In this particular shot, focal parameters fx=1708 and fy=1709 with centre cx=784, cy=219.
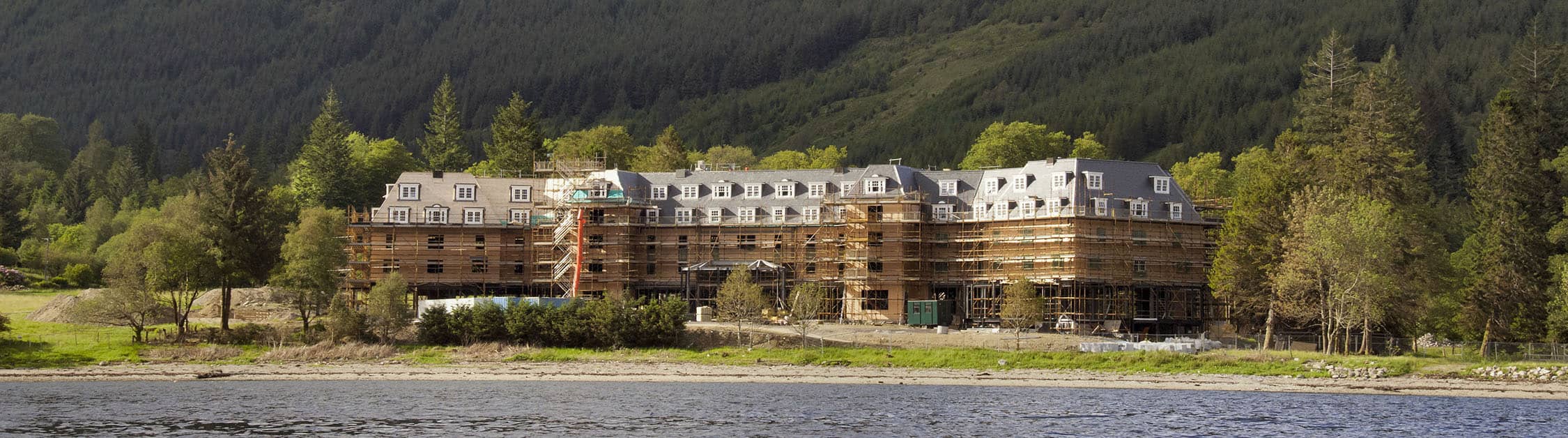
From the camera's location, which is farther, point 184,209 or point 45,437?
point 184,209

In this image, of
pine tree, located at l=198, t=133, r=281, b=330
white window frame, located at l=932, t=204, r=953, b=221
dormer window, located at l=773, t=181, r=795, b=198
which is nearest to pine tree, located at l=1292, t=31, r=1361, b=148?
white window frame, located at l=932, t=204, r=953, b=221

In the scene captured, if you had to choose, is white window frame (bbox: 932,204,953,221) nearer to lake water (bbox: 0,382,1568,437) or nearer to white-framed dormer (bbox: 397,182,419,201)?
lake water (bbox: 0,382,1568,437)

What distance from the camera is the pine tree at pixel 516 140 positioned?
518ft

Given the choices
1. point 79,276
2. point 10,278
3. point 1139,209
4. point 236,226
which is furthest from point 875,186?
point 10,278

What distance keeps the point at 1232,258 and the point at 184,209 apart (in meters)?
70.3

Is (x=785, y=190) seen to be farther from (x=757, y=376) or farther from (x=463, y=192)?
(x=757, y=376)

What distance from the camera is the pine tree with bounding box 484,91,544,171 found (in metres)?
158

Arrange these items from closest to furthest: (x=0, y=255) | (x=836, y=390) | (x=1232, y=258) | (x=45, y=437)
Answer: (x=45, y=437), (x=836, y=390), (x=1232, y=258), (x=0, y=255)

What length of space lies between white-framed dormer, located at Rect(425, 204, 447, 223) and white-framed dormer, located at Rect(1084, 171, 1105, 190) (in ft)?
152

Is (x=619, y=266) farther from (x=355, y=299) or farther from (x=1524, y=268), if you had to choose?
(x=1524, y=268)

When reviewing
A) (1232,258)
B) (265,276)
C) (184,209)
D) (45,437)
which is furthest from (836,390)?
(184,209)

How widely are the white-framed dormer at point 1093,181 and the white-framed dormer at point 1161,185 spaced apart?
462cm

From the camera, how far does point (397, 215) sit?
124 metres

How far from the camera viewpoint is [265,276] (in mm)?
114062
